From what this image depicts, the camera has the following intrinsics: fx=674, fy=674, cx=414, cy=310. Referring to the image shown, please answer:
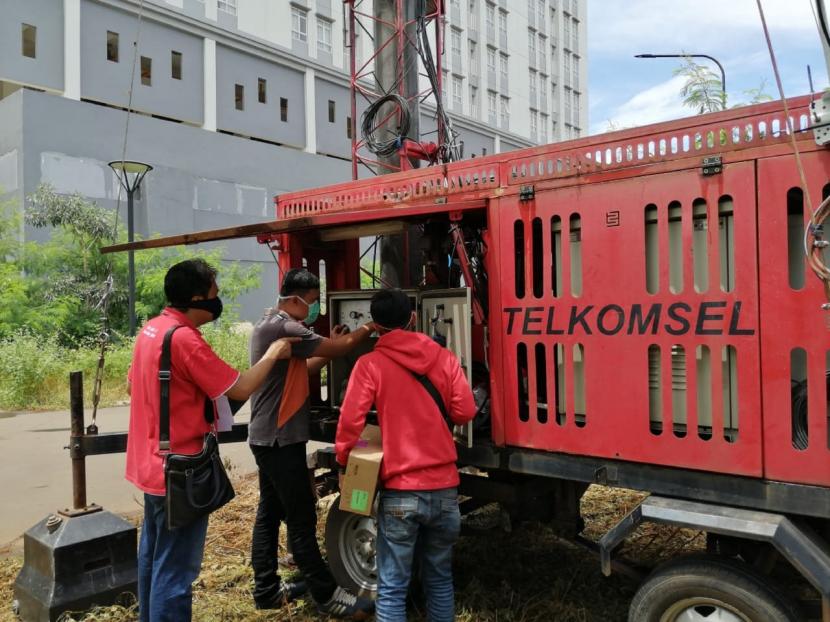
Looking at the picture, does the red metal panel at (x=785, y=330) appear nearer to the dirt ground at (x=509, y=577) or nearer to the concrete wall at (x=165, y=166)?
the dirt ground at (x=509, y=577)

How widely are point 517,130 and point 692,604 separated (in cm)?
4079

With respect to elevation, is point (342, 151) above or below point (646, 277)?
above

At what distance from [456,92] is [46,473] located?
32718 millimetres

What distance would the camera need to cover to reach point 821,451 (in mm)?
2545

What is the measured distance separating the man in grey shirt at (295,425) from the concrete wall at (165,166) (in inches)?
831

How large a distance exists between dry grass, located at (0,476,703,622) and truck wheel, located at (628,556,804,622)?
100cm

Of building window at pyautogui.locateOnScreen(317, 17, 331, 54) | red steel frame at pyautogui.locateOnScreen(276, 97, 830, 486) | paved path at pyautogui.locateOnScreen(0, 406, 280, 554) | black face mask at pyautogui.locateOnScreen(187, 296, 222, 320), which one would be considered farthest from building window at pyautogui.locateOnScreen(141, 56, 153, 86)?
black face mask at pyautogui.locateOnScreen(187, 296, 222, 320)

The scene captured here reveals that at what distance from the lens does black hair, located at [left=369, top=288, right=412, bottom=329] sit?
122 inches

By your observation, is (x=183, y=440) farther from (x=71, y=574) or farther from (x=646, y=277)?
(x=646, y=277)

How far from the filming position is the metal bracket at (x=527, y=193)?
3258 millimetres

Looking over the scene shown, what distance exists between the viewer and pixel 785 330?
8.53 ft

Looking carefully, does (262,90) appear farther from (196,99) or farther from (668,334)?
(668,334)

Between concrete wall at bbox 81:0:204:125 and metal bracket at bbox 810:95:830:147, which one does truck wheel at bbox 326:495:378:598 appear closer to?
metal bracket at bbox 810:95:830:147

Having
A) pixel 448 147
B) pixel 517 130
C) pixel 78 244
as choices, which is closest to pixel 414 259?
pixel 448 147
